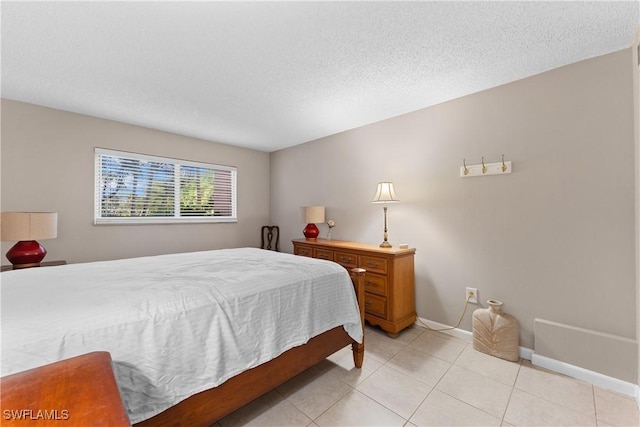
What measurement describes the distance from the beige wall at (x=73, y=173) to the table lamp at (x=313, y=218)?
1604 millimetres

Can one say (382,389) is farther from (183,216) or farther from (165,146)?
(165,146)

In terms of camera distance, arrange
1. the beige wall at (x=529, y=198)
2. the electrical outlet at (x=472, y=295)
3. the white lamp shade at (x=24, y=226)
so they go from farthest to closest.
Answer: the electrical outlet at (x=472, y=295)
the white lamp shade at (x=24, y=226)
the beige wall at (x=529, y=198)

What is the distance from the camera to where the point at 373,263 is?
2.61 meters

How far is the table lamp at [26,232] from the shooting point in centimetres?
205

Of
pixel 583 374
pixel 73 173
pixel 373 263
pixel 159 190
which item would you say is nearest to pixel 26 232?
pixel 73 173

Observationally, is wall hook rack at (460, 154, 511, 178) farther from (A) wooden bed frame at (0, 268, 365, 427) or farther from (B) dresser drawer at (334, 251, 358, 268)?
(A) wooden bed frame at (0, 268, 365, 427)

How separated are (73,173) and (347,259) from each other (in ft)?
10.3

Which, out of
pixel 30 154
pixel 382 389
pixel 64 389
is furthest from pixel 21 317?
pixel 30 154

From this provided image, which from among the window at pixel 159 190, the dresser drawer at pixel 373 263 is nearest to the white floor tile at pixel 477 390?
the dresser drawer at pixel 373 263

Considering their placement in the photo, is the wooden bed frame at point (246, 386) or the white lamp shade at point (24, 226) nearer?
the wooden bed frame at point (246, 386)

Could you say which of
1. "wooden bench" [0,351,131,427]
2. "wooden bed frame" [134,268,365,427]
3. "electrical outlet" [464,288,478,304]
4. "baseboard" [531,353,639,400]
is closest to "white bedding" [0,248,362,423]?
"wooden bed frame" [134,268,365,427]

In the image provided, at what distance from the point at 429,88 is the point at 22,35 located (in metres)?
2.90

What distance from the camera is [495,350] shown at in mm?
2119

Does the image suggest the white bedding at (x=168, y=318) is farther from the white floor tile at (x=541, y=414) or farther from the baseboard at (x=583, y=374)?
the baseboard at (x=583, y=374)
